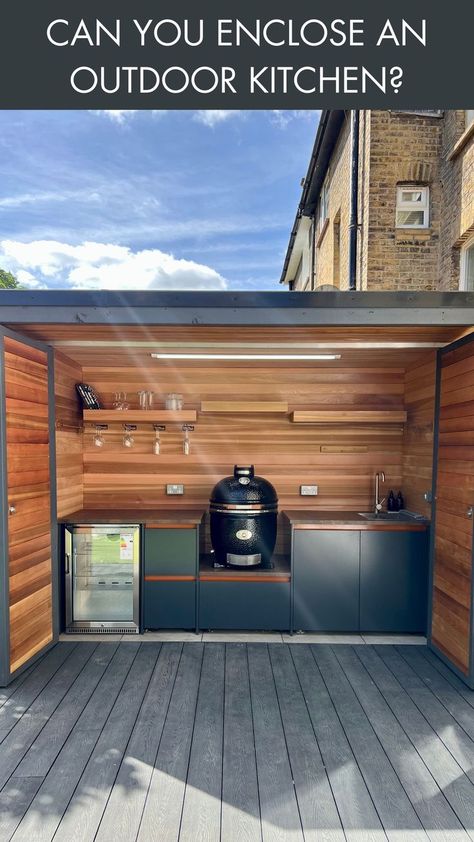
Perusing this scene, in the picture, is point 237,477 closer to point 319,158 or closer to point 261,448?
point 261,448

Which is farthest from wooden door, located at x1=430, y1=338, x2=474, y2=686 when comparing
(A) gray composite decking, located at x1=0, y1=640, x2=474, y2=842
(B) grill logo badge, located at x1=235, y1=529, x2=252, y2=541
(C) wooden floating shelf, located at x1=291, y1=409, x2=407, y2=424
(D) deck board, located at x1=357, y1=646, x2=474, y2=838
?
(B) grill logo badge, located at x1=235, y1=529, x2=252, y2=541

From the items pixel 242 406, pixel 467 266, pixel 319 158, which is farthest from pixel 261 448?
pixel 319 158

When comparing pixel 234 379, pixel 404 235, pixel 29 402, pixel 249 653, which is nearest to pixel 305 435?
pixel 234 379

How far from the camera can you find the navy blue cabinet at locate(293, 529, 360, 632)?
11.2ft

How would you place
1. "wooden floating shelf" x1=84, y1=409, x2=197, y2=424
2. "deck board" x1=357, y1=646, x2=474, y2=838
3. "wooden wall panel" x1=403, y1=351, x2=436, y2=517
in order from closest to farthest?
"deck board" x1=357, y1=646, x2=474, y2=838, "wooden wall panel" x1=403, y1=351, x2=436, y2=517, "wooden floating shelf" x1=84, y1=409, x2=197, y2=424

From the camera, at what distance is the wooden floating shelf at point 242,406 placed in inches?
152

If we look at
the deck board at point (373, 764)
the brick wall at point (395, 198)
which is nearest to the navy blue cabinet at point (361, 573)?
the deck board at point (373, 764)

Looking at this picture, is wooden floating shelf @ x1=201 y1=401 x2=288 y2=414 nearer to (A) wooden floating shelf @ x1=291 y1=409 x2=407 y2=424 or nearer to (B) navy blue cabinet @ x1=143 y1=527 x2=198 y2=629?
(A) wooden floating shelf @ x1=291 y1=409 x2=407 y2=424

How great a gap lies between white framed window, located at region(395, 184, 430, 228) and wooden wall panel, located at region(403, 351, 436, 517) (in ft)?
9.42

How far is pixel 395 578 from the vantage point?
341cm

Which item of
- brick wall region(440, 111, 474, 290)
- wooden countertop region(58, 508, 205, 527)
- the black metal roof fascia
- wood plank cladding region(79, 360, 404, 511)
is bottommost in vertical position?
wooden countertop region(58, 508, 205, 527)

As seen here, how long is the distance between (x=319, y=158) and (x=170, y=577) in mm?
7427

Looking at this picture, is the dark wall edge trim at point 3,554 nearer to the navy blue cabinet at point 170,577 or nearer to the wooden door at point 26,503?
the wooden door at point 26,503
